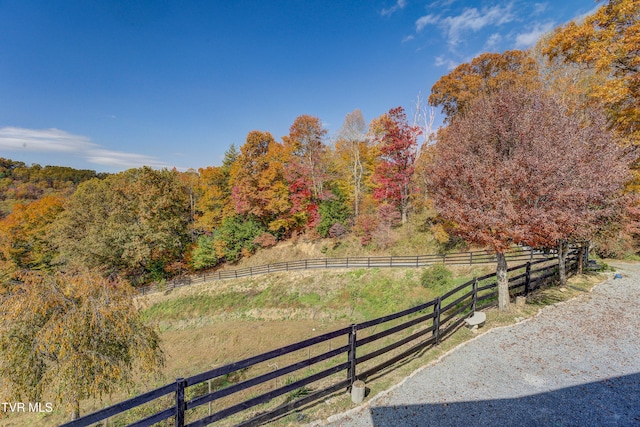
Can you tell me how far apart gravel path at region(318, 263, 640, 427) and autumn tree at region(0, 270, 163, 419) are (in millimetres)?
6843

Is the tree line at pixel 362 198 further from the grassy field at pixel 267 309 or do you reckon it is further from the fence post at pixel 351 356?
the fence post at pixel 351 356

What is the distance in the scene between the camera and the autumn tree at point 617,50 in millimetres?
11266

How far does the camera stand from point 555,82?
19.8 meters

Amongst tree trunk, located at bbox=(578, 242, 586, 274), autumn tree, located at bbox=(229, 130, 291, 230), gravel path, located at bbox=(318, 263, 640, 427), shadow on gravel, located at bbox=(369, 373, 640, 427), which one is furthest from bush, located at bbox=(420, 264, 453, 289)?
autumn tree, located at bbox=(229, 130, 291, 230)

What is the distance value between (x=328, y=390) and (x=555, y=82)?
25.1m

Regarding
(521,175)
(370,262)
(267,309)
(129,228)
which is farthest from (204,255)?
(521,175)

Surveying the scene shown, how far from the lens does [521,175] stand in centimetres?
740

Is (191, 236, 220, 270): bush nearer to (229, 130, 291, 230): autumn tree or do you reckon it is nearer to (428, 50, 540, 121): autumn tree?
(229, 130, 291, 230): autumn tree

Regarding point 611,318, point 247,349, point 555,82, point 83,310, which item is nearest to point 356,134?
point 555,82

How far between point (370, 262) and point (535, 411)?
55.8 ft

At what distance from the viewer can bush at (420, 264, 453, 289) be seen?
16531 mm

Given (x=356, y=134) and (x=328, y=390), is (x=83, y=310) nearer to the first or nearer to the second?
(x=328, y=390)

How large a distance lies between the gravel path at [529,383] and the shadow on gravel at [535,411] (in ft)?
0.05

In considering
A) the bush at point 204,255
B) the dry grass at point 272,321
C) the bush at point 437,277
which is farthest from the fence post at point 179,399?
the bush at point 204,255
